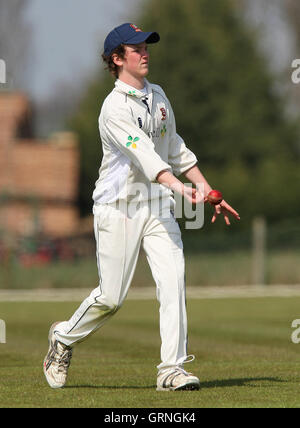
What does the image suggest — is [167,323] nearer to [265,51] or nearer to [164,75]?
[164,75]

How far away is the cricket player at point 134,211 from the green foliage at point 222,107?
32.8 m

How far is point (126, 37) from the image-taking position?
763 cm

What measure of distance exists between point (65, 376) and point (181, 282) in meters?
1.09

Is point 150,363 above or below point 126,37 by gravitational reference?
below

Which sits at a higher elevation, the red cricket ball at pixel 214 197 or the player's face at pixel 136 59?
the player's face at pixel 136 59

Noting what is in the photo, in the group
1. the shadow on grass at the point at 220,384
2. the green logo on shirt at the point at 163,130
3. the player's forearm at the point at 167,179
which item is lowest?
the shadow on grass at the point at 220,384

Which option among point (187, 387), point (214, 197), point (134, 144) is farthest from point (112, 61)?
point (187, 387)

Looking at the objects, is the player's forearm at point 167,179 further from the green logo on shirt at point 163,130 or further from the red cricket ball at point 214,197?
the green logo on shirt at point 163,130

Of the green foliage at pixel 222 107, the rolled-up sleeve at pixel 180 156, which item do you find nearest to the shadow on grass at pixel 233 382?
the rolled-up sleeve at pixel 180 156

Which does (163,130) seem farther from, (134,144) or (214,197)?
(214,197)

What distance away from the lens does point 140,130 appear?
7.47m

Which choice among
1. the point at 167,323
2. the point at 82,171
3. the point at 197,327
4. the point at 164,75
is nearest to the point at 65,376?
the point at 167,323

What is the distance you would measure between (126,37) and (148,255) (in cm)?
153

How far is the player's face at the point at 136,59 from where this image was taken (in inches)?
300
